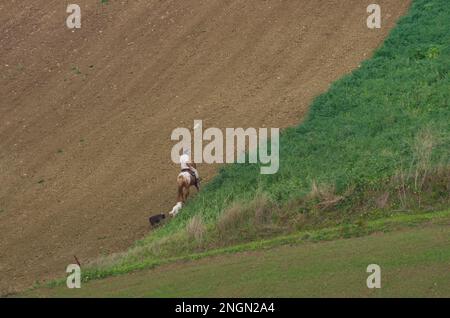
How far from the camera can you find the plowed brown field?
77.0ft

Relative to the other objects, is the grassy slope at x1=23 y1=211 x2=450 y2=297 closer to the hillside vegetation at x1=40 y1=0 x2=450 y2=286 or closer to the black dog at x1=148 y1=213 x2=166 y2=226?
the hillside vegetation at x1=40 y1=0 x2=450 y2=286

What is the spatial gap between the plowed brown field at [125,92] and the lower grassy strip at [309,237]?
144cm

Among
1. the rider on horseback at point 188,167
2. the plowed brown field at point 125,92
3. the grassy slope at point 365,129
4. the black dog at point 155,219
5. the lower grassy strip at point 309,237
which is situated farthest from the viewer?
the plowed brown field at point 125,92

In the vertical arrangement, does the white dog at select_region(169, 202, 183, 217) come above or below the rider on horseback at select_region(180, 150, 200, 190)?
below

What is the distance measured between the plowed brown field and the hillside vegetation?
110 centimetres

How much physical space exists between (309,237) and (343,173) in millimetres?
2108

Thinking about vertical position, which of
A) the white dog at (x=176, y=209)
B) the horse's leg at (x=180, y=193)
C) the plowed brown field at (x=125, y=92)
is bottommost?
the white dog at (x=176, y=209)

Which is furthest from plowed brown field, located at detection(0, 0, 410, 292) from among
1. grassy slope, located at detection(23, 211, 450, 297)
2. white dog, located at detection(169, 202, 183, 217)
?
grassy slope, located at detection(23, 211, 450, 297)

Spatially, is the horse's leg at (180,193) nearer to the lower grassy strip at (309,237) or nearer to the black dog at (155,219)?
the black dog at (155,219)

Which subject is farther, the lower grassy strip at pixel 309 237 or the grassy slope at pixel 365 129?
the grassy slope at pixel 365 129


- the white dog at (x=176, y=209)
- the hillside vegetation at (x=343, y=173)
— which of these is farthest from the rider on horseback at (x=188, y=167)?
the white dog at (x=176, y=209)

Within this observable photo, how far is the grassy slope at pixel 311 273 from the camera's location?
17.0 meters
